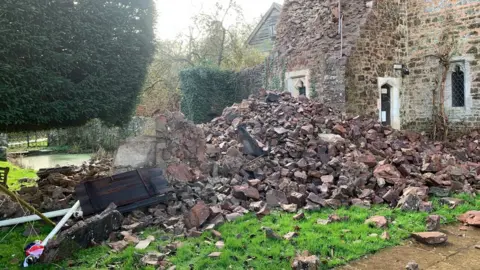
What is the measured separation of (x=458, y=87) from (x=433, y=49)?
166 centimetres

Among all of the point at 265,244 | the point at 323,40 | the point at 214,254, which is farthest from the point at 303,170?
the point at 323,40

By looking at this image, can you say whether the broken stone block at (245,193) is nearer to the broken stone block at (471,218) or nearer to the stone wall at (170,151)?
the stone wall at (170,151)

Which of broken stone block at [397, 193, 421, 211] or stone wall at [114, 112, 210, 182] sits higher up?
stone wall at [114, 112, 210, 182]

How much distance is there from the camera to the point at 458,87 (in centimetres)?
1423

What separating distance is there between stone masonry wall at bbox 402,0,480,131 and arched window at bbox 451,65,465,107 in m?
0.37

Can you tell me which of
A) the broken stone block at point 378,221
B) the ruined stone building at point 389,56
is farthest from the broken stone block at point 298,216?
the ruined stone building at point 389,56

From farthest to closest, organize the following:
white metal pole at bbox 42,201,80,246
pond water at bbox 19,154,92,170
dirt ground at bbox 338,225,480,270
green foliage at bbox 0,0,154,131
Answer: pond water at bbox 19,154,92,170 < green foliage at bbox 0,0,154,131 < white metal pole at bbox 42,201,80,246 < dirt ground at bbox 338,225,480,270

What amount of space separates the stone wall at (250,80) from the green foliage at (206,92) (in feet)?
0.77

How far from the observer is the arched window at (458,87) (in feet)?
46.1

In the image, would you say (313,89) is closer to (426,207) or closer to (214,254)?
(426,207)

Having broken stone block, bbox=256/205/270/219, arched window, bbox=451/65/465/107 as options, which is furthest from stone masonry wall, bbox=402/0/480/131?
broken stone block, bbox=256/205/270/219

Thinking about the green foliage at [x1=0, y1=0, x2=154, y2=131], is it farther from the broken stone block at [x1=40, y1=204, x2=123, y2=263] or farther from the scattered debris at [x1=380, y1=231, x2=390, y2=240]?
the scattered debris at [x1=380, y1=231, x2=390, y2=240]

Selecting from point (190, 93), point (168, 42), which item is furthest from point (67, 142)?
point (190, 93)

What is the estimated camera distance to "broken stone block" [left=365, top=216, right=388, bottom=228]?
226 inches
